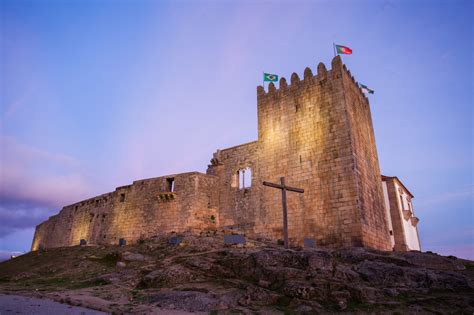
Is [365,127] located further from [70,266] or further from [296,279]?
[70,266]

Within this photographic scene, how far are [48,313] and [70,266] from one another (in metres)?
11.0

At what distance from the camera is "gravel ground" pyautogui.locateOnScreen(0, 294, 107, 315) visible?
8078mm

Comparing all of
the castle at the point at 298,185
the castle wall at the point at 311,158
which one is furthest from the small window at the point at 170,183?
the castle wall at the point at 311,158

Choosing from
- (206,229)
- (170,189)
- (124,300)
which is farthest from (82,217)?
(124,300)

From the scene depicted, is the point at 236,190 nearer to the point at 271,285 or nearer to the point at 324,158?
the point at 324,158

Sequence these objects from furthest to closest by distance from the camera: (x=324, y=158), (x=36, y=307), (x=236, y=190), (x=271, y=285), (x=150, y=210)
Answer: (x=150, y=210) < (x=236, y=190) < (x=324, y=158) < (x=271, y=285) < (x=36, y=307)

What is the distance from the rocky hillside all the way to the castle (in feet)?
16.3

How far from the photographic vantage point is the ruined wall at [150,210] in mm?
26016

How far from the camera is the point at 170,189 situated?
28.0 m

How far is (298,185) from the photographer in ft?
70.8

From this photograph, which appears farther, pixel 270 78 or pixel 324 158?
pixel 270 78

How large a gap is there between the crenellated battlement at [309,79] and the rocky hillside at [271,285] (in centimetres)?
1256

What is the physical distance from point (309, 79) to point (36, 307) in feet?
67.5

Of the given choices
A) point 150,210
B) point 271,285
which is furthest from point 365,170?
point 150,210
